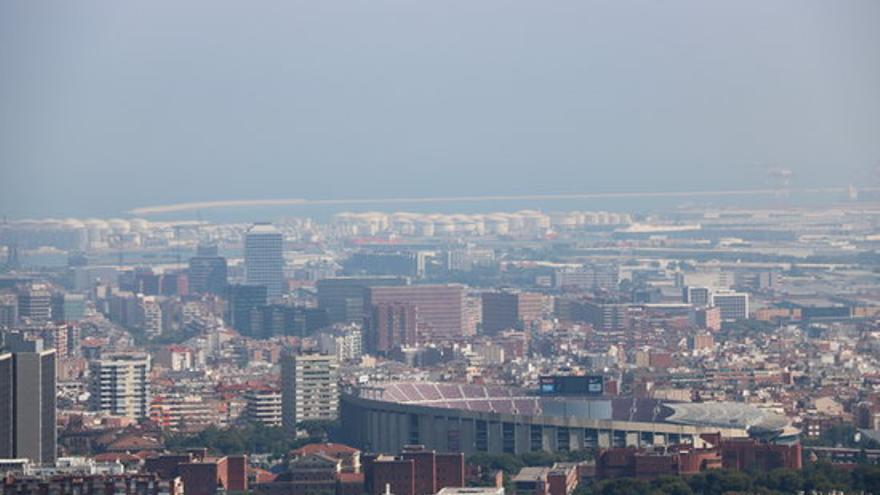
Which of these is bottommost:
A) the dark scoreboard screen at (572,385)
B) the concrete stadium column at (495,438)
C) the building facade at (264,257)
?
the concrete stadium column at (495,438)

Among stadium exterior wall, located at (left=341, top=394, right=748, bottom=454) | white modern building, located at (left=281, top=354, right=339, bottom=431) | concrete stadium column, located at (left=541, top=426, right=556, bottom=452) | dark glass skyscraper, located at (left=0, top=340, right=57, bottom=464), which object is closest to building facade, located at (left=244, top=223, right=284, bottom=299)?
white modern building, located at (left=281, top=354, right=339, bottom=431)

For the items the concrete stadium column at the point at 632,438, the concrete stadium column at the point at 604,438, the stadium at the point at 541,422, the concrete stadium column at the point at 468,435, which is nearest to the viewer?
the concrete stadium column at the point at 632,438

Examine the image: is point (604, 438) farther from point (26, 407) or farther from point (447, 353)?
point (447, 353)

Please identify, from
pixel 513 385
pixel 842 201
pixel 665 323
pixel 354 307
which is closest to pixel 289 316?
pixel 354 307

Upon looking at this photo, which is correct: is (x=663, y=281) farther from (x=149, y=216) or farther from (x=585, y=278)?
(x=149, y=216)

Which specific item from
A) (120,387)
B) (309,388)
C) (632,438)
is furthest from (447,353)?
(632,438)

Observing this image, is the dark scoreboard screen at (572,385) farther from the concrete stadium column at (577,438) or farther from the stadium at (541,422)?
the concrete stadium column at (577,438)

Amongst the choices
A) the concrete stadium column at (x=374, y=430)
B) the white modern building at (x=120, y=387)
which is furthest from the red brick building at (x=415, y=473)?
the white modern building at (x=120, y=387)
